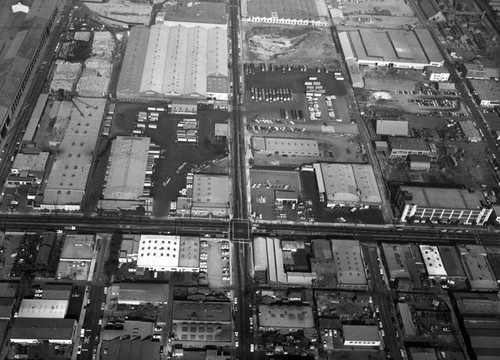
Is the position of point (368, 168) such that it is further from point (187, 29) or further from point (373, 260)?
point (187, 29)

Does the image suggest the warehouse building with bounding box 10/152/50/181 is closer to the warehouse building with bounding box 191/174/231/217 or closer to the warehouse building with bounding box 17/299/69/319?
the warehouse building with bounding box 17/299/69/319

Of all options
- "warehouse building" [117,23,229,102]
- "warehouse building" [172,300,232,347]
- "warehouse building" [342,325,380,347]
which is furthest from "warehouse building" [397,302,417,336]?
"warehouse building" [117,23,229,102]

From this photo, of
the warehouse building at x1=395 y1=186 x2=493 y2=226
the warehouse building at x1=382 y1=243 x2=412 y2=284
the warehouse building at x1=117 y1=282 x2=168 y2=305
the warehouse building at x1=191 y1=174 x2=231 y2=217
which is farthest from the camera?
the warehouse building at x1=395 y1=186 x2=493 y2=226

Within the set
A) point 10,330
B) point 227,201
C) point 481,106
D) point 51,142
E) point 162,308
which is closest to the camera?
point 10,330

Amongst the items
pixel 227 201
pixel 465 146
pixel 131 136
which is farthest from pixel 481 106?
pixel 131 136

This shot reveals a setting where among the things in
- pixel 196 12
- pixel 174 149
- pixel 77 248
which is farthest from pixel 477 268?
pixel 196 12

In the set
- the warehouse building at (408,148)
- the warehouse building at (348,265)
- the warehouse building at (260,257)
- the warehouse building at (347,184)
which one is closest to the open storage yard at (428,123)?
the warehouse building at (408,148)

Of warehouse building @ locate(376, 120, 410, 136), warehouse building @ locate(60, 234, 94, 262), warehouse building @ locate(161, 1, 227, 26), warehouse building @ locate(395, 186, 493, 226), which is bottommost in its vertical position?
warehouse building @ locate(60, 234, 94, 262)
